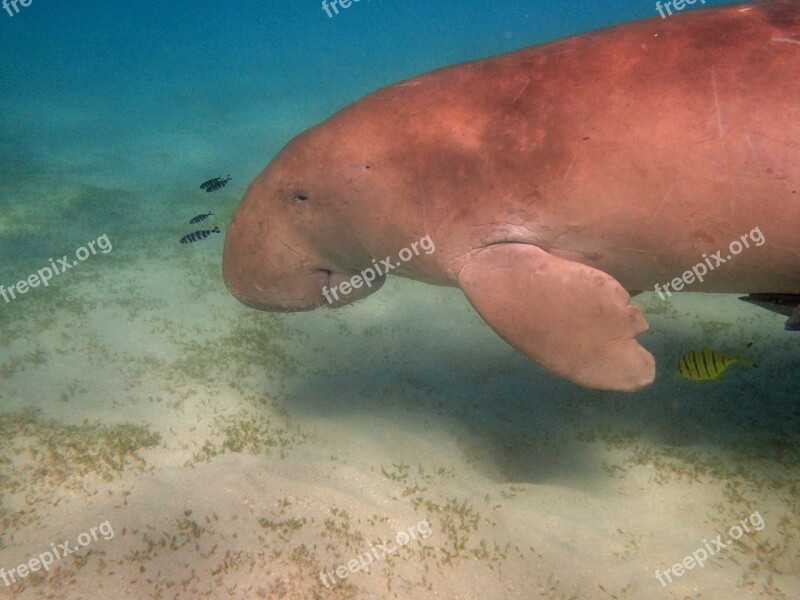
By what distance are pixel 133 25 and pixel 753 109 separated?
116 meters

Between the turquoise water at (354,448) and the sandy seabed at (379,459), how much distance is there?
0.07 feet

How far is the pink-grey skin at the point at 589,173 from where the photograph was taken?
2.82m

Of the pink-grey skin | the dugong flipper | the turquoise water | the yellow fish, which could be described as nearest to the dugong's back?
the pink-grey skin

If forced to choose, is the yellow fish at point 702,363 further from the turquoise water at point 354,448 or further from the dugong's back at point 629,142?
the turquoise water at point 354,448

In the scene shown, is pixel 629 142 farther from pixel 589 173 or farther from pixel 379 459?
pixel 379 459

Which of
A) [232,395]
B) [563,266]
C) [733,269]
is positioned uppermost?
[563,266]

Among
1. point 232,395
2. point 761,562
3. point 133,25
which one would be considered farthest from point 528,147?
point 133,25

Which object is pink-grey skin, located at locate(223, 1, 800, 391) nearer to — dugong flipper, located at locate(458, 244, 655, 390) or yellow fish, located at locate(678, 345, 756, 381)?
dugong flipper, located at locate(458, 244, 655, 390)

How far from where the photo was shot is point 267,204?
411 centimetres

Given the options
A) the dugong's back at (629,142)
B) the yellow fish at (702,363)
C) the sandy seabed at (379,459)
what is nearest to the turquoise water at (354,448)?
the sandy seabed at (379,459)

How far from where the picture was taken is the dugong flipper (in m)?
2.99

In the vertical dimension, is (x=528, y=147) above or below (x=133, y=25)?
below

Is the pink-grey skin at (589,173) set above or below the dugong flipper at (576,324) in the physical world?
above

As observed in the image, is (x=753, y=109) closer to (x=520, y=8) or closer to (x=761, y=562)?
(x=761, y=562)
